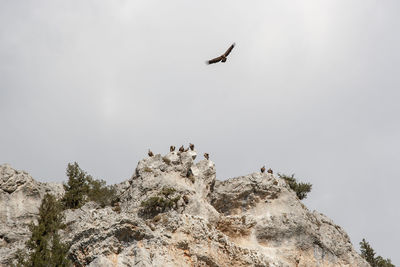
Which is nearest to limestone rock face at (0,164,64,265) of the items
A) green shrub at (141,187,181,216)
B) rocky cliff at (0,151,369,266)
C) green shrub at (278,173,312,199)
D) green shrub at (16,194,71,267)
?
rocky cliff at (0,151,369,266)

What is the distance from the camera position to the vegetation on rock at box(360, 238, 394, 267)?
2766 inches

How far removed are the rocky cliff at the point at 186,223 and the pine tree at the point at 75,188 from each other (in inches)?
59.2

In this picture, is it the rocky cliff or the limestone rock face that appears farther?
the limestone rock face

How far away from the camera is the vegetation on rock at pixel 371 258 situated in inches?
2766

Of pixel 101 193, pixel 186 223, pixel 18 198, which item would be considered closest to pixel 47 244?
pixel 186 223

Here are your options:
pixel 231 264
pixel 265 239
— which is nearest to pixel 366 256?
pixel 265 239

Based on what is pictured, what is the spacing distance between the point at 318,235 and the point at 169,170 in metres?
17.9

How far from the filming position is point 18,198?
57.4m

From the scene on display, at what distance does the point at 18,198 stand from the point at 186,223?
22.5 meters

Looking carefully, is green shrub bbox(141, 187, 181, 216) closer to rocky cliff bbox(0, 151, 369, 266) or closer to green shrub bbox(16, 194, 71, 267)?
rocky cliff bbox(0, 151, 369, 266)

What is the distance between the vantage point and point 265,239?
2053 inches

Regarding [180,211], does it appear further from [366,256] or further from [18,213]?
[366,256]

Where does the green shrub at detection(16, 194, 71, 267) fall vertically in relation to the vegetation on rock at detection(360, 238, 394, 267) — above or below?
below

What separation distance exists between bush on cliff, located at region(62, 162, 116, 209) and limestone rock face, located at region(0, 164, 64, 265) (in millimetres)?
1797
